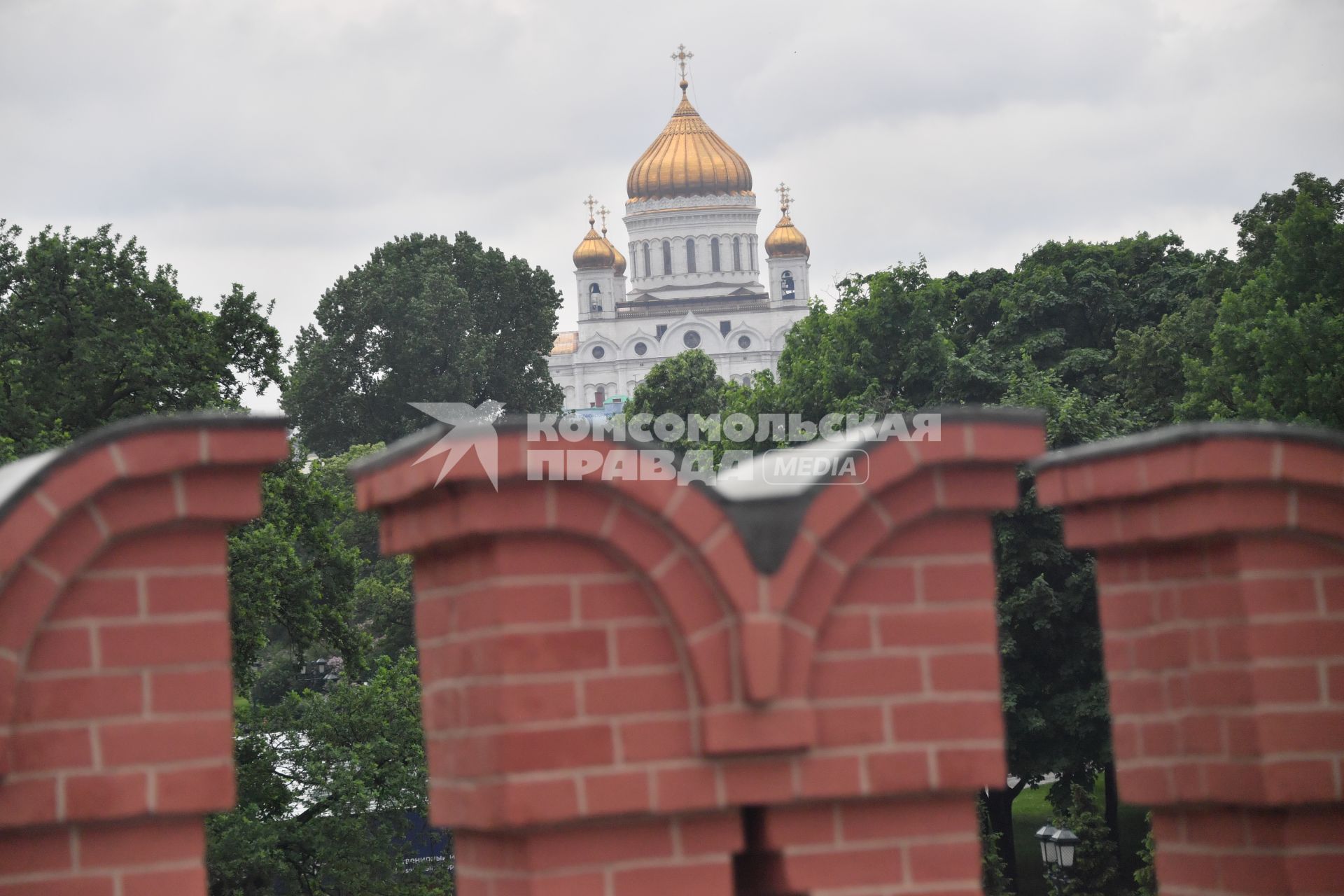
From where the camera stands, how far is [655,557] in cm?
316

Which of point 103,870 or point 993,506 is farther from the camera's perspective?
point 993,506

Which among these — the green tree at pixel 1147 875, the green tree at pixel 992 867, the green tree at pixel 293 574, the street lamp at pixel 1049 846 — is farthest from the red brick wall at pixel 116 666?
the green tree at pixel 992 867

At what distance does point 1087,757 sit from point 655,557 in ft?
83.6

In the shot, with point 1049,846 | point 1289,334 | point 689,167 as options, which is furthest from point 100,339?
point 689,167

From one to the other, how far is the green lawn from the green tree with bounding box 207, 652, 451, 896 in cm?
1055

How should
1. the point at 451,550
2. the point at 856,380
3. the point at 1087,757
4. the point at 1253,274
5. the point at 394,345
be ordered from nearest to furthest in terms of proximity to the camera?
1. the point at 451,550
2. the point at 1087,757
3. the point at 1253,274
4. the point at 856,380
5. the point at 394,345

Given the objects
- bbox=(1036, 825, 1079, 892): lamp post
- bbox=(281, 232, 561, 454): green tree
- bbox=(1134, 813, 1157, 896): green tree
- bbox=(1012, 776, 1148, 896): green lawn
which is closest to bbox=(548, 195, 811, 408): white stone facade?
bbox=(281, 232, 561, 454): green tree

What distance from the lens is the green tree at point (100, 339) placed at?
22.6 meters

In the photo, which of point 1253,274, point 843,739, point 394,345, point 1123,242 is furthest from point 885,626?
point 394,345

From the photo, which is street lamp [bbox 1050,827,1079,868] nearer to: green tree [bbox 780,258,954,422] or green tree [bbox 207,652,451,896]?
green tree [bbox 207,652,451,896]

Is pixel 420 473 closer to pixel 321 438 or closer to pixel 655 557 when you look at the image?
pixel 655 557

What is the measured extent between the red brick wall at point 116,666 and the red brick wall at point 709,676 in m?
0.36

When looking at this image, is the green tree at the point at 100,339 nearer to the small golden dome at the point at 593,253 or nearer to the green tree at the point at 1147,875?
the green tree at the point at 1147,875

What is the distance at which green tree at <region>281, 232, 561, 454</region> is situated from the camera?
6094 centimetres
